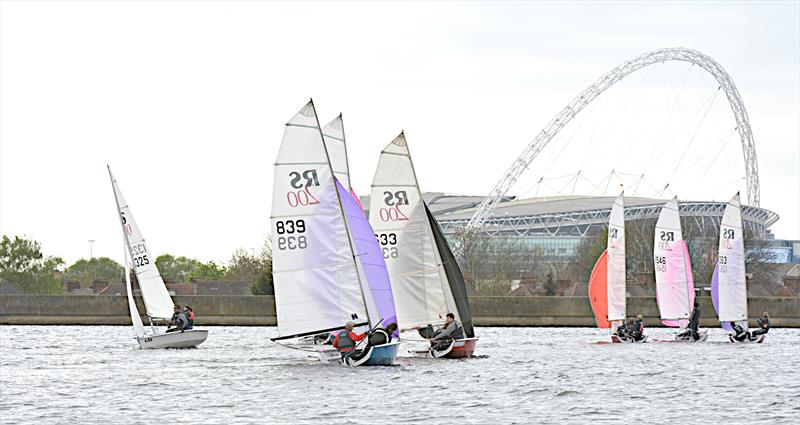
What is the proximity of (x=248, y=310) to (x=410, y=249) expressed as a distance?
118ft

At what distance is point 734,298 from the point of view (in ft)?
184

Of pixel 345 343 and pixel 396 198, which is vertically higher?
pixel 396 198

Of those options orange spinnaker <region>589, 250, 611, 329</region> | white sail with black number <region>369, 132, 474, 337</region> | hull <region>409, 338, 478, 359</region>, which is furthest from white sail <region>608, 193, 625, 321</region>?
hull <region>409, 338, 478, 359</region>

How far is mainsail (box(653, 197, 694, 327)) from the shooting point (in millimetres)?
57250

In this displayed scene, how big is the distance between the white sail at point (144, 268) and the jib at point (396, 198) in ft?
33.3

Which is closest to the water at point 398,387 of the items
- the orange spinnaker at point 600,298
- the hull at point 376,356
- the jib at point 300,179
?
the hull at point 376,356

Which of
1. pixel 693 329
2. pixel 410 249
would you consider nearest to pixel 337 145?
pixel 410 249

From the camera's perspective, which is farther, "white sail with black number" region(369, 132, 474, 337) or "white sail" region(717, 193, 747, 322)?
"white sail" region(717, 193, 747, 322)

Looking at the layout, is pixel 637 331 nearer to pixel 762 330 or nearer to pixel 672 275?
pixel 762 330

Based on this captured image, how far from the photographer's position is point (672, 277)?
189 ft

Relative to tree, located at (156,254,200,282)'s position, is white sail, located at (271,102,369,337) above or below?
below

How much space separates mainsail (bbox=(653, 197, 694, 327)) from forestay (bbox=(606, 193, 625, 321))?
1.65 meters

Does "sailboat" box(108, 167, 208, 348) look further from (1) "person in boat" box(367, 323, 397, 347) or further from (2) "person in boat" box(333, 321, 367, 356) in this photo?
(1) "person in boat" box(367, 323, 397, 347)

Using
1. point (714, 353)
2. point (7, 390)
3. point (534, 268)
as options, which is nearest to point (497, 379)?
point (7, 390)
